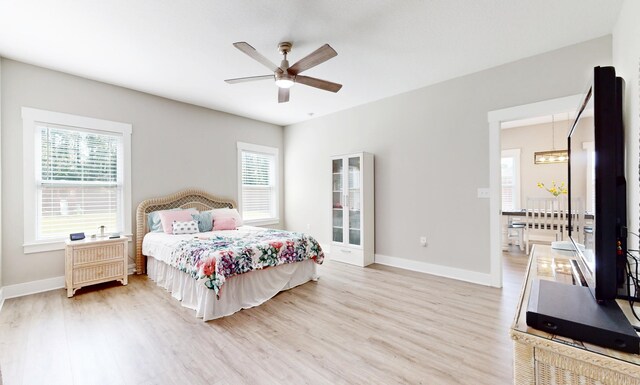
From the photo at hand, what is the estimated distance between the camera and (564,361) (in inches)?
34.6

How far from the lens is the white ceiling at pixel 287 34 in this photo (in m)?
2.29

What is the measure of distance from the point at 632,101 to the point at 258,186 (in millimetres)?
5239

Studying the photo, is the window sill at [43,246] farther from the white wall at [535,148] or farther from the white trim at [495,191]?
the white wall at [535,148]

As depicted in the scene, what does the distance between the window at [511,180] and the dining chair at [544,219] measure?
1.13m

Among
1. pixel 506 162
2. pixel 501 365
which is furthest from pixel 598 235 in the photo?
pixel 506 162

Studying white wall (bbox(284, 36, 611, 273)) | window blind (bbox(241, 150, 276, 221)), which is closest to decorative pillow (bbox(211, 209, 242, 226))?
window blind (bbox(241, 150, 276, 221))

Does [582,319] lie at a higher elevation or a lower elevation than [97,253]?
higher

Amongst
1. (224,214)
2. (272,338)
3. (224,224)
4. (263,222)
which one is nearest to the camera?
(272,338)

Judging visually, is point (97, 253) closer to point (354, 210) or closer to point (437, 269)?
point (354, 210)

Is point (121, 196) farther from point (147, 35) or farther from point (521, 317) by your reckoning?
point (521, 317)

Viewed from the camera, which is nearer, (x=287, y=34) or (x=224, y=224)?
(x=287, y=34)

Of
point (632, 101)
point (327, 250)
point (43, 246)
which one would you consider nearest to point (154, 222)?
point (43, 246)

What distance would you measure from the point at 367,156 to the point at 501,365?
3205 millimetres

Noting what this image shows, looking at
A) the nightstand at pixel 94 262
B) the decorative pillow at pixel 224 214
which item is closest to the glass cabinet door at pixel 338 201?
the decorative pillow at pixel 224 214
